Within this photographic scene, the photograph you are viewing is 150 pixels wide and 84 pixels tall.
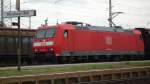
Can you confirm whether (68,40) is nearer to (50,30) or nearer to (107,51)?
(50,30)

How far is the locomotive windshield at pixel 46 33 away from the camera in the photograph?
105 ft

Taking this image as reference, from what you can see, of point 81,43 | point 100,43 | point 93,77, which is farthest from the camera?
point 100,43

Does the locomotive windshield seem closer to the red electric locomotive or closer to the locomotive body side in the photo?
the red electric locomotive

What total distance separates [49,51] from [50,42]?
791 mm

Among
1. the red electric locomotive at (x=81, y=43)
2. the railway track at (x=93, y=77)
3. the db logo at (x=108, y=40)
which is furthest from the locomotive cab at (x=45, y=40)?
the railway track at (x=93, y=77)

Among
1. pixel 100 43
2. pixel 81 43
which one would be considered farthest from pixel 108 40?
pixel 81 43

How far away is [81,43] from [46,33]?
3.10 m

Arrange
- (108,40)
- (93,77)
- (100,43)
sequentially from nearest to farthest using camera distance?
(93,77) → (100,43) → (108,40)

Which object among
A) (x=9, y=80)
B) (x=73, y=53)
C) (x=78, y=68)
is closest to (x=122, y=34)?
(x=73, y=53)

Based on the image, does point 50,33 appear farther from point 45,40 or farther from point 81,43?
point 81,43

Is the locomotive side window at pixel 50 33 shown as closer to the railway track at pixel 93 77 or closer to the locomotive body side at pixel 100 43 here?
the locomotive body side at pixel 100 43

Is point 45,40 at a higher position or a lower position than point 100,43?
higher

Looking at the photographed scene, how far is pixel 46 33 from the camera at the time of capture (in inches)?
1289

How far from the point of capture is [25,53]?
114 ft
